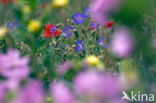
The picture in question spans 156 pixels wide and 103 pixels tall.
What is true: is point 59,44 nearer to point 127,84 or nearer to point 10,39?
point 10,39

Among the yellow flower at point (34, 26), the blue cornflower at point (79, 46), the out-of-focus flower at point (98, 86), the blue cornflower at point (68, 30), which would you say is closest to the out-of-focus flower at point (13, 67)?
the out-of-focus flower at point (98, 86)

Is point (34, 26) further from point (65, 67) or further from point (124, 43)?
point (124, 43)

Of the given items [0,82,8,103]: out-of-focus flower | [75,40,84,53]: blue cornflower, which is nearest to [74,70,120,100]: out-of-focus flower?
[0,82,8,103]: out-of-focus flower

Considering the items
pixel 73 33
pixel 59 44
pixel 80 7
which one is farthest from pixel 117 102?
pixel 80 7

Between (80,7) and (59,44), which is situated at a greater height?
(80,7)

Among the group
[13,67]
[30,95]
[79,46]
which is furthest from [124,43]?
[79,46]

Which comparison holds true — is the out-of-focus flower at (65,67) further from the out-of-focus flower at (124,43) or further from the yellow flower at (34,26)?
the out-of-focus flower at (124,43)

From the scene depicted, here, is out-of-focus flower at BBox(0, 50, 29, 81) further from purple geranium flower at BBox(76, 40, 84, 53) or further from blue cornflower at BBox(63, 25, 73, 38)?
blue cornflower at BBox(63, 25, 73, 38)
